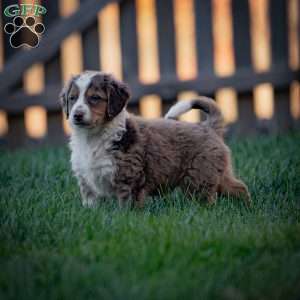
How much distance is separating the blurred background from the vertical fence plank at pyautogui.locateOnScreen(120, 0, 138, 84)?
1 cm

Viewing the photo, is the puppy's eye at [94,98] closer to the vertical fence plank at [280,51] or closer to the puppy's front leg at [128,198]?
the puppy's front leg at [128,198]

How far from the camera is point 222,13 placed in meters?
8.27

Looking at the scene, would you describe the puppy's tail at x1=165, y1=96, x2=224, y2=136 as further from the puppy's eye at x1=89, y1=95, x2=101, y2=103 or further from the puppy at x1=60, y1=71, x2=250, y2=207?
the puppy's eye at x1=89, y1=95, x2=101, y2=103

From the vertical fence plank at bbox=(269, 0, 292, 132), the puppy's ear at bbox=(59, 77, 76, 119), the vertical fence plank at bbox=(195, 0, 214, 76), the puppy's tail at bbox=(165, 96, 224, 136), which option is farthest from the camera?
the vertical fence plank at bbox=(269, 0, 292, 132)

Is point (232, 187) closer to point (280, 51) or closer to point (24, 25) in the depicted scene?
point (24, 25)

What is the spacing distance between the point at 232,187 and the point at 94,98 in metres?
1.32

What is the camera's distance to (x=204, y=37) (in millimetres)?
8305

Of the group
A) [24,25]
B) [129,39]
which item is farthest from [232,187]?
[129,39]

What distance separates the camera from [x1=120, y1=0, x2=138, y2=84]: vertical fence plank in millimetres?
A: 8117

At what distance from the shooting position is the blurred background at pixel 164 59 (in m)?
7.84

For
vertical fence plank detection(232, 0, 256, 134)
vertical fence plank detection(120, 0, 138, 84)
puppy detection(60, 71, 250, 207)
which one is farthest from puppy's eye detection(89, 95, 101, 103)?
vertical fence plank detection(232, 0, 256, 134)

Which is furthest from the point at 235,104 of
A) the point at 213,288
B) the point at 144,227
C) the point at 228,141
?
the point at 213,288

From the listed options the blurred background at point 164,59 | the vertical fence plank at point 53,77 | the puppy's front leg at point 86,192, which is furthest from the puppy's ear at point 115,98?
the vertical fence plank at point 53,77

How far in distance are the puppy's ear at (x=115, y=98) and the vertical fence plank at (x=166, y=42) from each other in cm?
320
